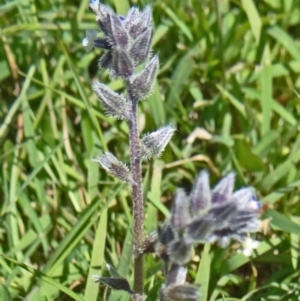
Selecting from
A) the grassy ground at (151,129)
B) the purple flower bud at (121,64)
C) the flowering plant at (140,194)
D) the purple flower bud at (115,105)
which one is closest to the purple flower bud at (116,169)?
the flowering plant at (140,194)

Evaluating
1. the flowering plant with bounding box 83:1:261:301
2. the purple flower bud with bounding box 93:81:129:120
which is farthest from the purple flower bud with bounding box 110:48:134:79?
the purple flower bud with bounding box 93:81:129:120

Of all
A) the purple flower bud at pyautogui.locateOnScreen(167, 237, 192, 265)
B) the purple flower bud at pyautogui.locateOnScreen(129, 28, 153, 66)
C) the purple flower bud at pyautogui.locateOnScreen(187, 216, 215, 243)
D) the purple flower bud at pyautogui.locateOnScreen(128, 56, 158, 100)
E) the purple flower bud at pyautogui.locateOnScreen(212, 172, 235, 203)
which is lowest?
the purple flower bud at pyautogui.locateOnScreen(167, 237, 192, 265)

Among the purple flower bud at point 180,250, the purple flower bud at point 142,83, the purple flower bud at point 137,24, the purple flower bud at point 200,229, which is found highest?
the purple flower bud at point 137,24

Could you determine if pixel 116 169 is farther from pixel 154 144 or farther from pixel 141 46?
pixel 141 46

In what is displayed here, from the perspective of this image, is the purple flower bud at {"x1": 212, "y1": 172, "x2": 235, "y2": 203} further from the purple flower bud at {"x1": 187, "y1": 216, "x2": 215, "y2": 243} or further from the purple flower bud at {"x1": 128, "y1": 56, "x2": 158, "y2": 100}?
the purple flower bud at {"x1": 128, "y1": 56, "x2": 158, "y2": 100}

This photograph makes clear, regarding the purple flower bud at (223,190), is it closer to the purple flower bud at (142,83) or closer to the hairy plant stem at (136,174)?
the hairy plant stem at (136,174)

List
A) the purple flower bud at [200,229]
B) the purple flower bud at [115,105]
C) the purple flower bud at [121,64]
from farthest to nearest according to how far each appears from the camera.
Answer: the purple flower bud at [115,105]
the purple flower bud at [121,64]
the purple flower bud at [200,229]

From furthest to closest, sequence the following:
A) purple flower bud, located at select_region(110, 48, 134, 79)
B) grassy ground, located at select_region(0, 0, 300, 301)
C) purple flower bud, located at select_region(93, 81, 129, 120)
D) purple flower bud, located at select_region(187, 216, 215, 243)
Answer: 1. grassy ground, located at select_region(0, 0, 300, 301)
2. purple flower bud, located at select_region(93, 81, 129, 120)
3. purple flower bud, located at select_region(110, 48, 134, 79)
4. purple flower bud, located at select_region(187, 216, 215, 243)

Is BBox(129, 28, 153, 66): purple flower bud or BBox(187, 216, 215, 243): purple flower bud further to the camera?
BBox(129, 28, 153, 66): purple flower bud

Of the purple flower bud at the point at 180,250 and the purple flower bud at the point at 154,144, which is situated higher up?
the purple flower bud at the point at 154,144
